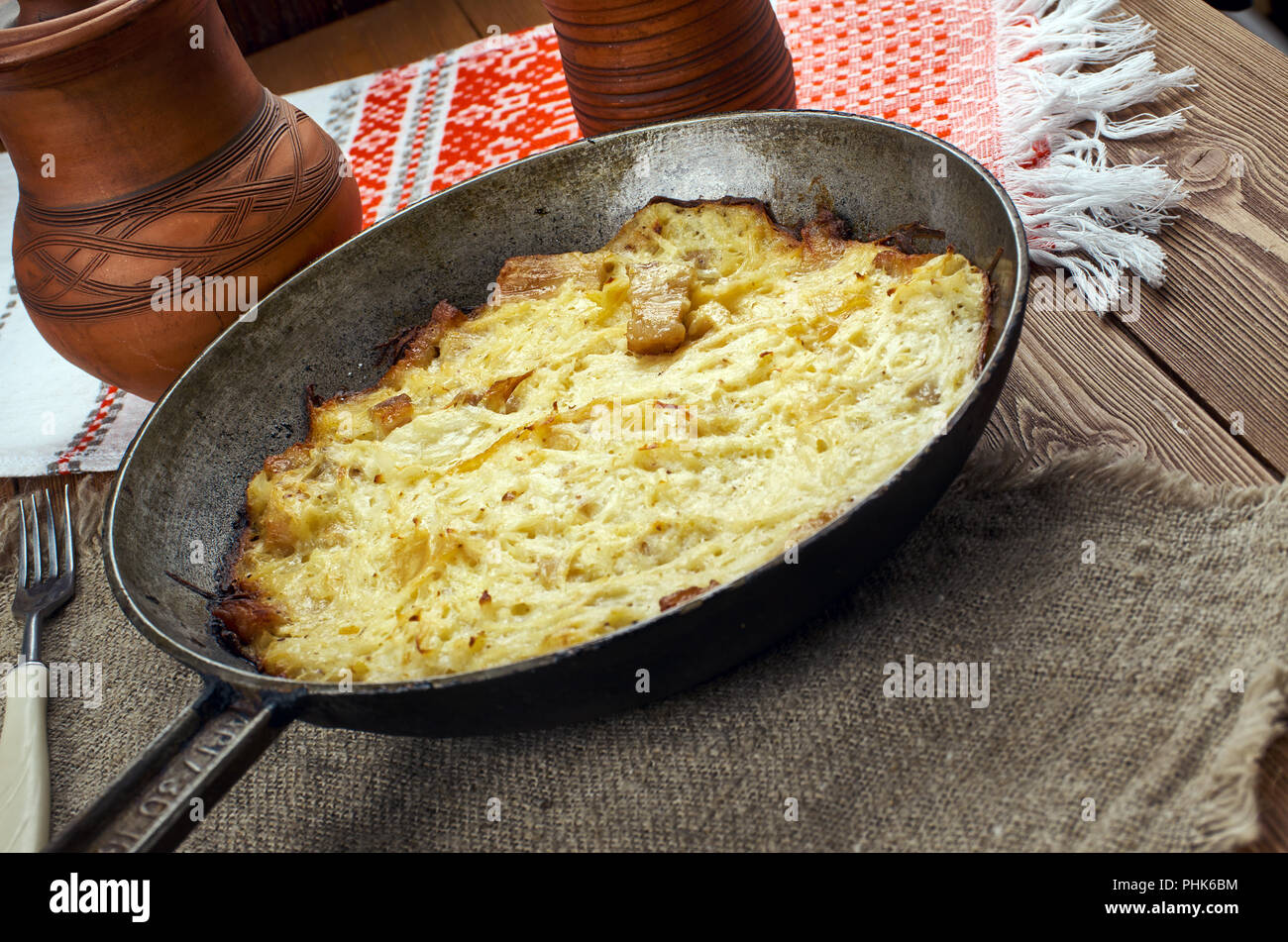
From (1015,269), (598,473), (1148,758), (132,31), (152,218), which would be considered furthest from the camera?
(152,218)

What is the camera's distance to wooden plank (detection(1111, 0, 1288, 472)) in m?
1.62

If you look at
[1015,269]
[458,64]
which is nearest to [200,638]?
[1015,269]

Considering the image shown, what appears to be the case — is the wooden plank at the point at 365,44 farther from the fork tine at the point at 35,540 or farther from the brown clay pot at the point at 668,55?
the fork tine at the point at 35,540

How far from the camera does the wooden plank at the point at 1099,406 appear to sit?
154cm

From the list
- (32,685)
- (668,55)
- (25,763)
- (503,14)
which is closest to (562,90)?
(503,14)

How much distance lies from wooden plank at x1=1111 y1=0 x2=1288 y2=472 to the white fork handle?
1692mm

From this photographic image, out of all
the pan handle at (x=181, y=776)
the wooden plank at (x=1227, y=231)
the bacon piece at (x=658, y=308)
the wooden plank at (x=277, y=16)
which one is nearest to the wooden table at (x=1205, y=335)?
the wooden plank at (x=1227, y=231)

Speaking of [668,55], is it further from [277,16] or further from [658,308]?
[277,16]

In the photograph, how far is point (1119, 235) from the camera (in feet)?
6.20

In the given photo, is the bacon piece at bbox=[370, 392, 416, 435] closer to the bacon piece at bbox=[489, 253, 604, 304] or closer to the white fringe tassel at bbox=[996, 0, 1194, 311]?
the bacon piece at bbox=[489, 253, 604, 304]

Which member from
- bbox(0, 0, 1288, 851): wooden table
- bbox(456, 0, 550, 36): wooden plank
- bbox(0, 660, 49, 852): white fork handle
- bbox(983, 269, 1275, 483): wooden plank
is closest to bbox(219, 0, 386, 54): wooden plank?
bbox(456, 0, 550, 36): wooden plank

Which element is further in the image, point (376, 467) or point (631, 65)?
point (631, 65)
